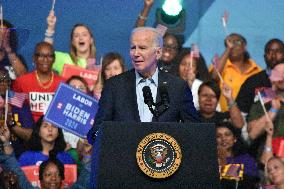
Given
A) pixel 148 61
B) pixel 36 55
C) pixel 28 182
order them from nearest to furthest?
pixel 148 61, pixel 28 182, pixel 36 55

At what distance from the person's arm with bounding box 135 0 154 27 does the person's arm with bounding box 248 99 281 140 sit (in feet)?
4.60

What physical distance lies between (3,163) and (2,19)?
1.39 meters

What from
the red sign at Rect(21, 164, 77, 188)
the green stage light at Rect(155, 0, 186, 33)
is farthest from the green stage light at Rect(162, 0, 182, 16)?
the red sign at Rect(21, 164, 77, 188)

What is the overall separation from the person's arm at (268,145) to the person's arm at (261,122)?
7 cm

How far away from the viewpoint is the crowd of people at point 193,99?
562 cm

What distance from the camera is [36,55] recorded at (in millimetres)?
6094

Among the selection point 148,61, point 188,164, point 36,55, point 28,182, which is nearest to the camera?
point 188,164

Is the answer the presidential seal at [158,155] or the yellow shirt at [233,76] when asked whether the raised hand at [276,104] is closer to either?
the yellow shirt at [233,76]

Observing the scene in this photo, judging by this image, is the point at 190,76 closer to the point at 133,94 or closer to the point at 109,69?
the point at 109,69

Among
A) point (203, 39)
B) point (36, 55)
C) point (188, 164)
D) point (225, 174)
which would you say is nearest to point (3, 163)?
point (36, 55)

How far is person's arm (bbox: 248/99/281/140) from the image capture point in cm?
605

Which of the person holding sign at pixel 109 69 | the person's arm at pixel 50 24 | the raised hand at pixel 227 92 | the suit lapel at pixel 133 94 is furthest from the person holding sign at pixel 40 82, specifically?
the suit lapel at pixel 133 94

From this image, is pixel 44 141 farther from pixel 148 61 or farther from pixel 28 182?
pixel 148 61

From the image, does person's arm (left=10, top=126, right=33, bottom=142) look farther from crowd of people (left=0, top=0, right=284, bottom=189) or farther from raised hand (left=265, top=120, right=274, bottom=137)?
raised hand (left=265, top=120, right=274, bottom=137)
